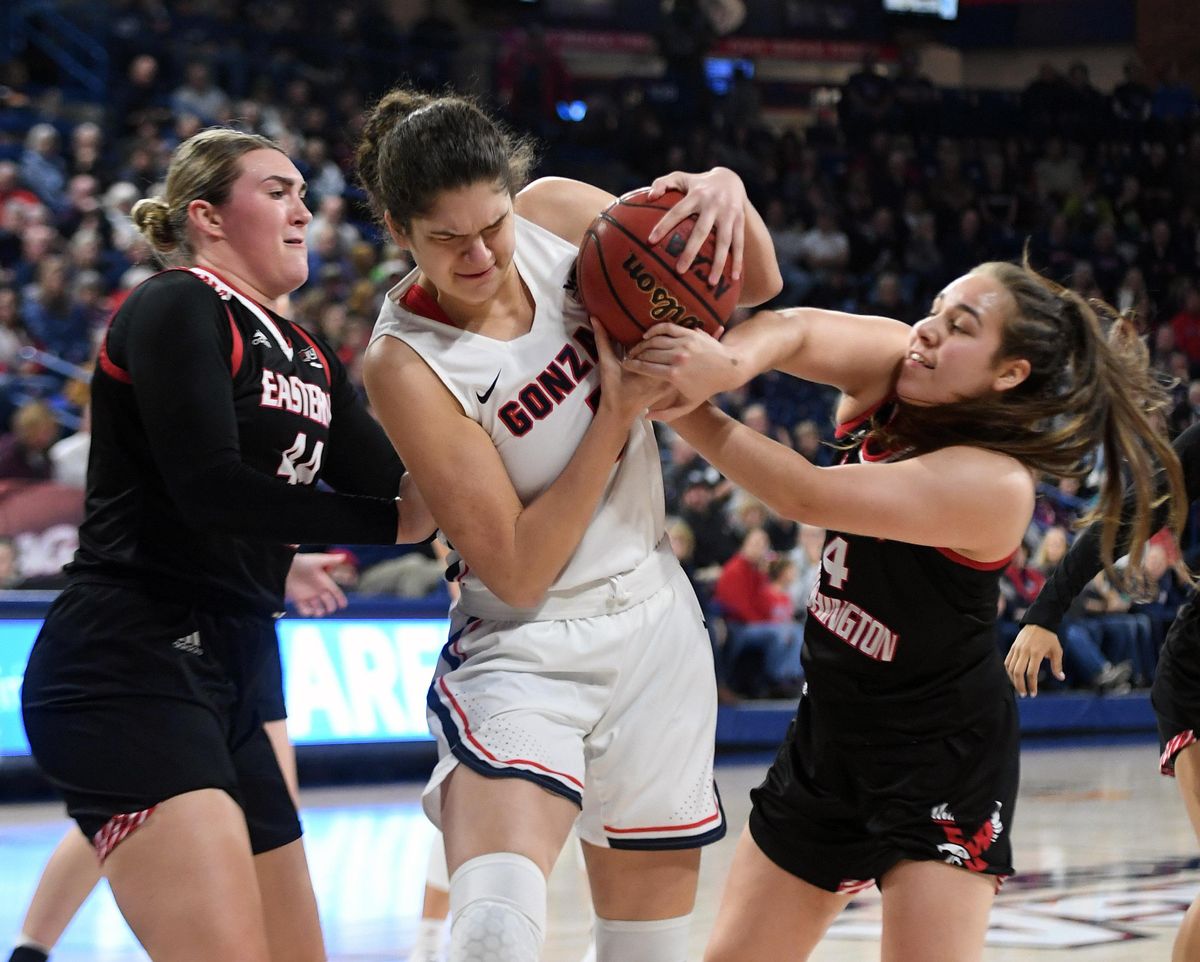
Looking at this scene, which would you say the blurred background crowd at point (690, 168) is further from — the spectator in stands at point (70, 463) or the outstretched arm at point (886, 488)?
the outstretched arm at point (886, 488)

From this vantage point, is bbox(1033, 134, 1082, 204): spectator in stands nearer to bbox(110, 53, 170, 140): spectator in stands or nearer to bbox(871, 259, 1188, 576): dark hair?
bbox(110, 53, 170, 140): spectator in stands

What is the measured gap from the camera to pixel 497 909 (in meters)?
2.11

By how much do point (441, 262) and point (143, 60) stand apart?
975 centimetres

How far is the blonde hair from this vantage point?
262cm

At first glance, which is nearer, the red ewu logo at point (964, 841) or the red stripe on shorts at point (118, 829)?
the red stripe on shorts at point (118, 829)

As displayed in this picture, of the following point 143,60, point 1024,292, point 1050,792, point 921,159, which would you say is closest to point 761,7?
point 921,159

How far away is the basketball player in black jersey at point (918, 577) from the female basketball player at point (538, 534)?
0.22 meters

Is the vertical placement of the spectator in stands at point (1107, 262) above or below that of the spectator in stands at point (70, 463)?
above

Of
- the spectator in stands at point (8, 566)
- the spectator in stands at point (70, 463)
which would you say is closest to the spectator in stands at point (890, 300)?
the spectator in stands at point (70, 463)

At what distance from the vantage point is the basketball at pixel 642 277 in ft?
7.57

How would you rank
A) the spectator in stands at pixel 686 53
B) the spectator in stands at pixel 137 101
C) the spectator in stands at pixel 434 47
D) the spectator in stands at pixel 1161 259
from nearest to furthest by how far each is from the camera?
the spectator in stands at pixel 137 101 < the spectator in stands at pixel 434 47 < the spectator in stands at pixel 1161 259 < the spectator in stands at pixel 686 53

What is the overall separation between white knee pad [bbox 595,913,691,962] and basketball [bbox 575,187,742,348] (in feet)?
2.95

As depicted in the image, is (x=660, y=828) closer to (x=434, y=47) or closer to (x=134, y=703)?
(x=134, y=703)

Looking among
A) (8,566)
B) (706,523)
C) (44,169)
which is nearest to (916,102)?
(706,523)
